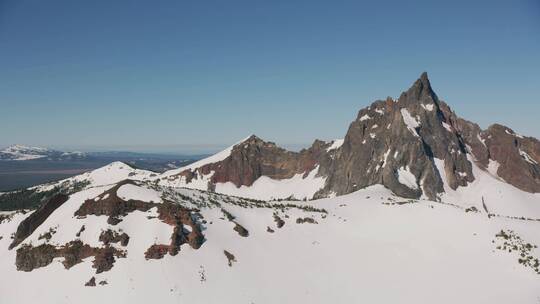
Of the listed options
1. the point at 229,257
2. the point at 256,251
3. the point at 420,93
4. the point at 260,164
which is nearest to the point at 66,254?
the point at 229,257

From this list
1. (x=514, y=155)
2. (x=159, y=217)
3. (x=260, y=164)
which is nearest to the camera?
(x=159, y=217)

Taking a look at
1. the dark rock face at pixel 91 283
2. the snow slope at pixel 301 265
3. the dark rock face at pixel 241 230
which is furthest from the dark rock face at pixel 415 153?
the dark rock face at pixel 91 283

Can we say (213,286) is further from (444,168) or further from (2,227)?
(444,168)

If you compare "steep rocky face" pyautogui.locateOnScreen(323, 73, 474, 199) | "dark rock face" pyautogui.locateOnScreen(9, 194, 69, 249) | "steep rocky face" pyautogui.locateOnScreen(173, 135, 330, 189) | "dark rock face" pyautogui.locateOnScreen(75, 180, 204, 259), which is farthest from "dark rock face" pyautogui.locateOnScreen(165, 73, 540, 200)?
"dark rock face" pyautogui.locateOnScreen(9, 194, 69, 249)

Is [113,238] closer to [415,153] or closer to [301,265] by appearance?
[301,265]

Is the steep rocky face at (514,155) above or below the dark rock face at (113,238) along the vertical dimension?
above

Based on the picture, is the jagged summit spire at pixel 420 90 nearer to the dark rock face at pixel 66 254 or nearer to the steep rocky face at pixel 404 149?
the steep rocky face at pixel 404 149

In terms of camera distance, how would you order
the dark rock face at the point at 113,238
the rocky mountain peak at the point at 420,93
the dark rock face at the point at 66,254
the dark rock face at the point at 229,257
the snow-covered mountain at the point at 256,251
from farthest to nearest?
the rocky mountain peak at the point at 420,93 → the dark rock face at the point at 229,257 → the dark rock face at the point at 113,238 → the dark rock face at the point at 66,254 → the snow-covered mountain at the point at 256,251

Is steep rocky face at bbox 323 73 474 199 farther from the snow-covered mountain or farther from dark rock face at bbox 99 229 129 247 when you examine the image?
dark rock face at bbox 99 229 129 247
